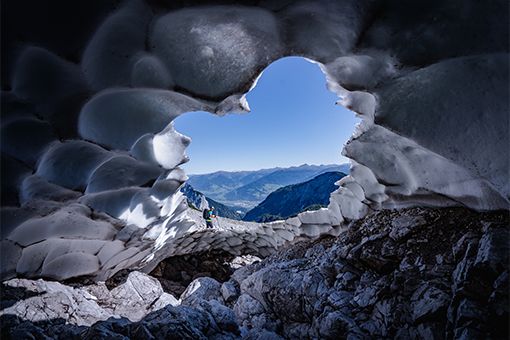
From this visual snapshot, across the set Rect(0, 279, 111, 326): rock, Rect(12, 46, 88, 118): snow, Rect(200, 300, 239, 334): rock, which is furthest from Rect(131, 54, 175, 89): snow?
Rect(0, 279, 111, 326): rock

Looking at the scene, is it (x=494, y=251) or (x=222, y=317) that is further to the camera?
(x=222, y=317)

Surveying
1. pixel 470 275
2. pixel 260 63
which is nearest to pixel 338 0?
pixel 260 63

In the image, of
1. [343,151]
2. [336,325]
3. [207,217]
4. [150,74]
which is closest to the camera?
[150,74]

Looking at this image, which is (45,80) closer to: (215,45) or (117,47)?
(117,47)

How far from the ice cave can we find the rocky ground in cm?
1

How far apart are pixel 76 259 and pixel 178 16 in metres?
3.44

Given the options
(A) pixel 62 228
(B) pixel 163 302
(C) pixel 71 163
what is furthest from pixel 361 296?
(B) pixel 163 302

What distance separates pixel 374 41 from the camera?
141cm

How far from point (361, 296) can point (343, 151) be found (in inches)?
50.8

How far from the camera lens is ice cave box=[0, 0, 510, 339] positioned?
129 centimetres

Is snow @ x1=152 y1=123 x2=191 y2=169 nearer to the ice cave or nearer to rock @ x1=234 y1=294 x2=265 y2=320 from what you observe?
the ice cave

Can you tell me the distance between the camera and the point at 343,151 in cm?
247

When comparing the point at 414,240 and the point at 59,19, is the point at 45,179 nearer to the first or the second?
the point at 59,19

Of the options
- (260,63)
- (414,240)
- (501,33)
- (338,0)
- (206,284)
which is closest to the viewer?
(501,33)
